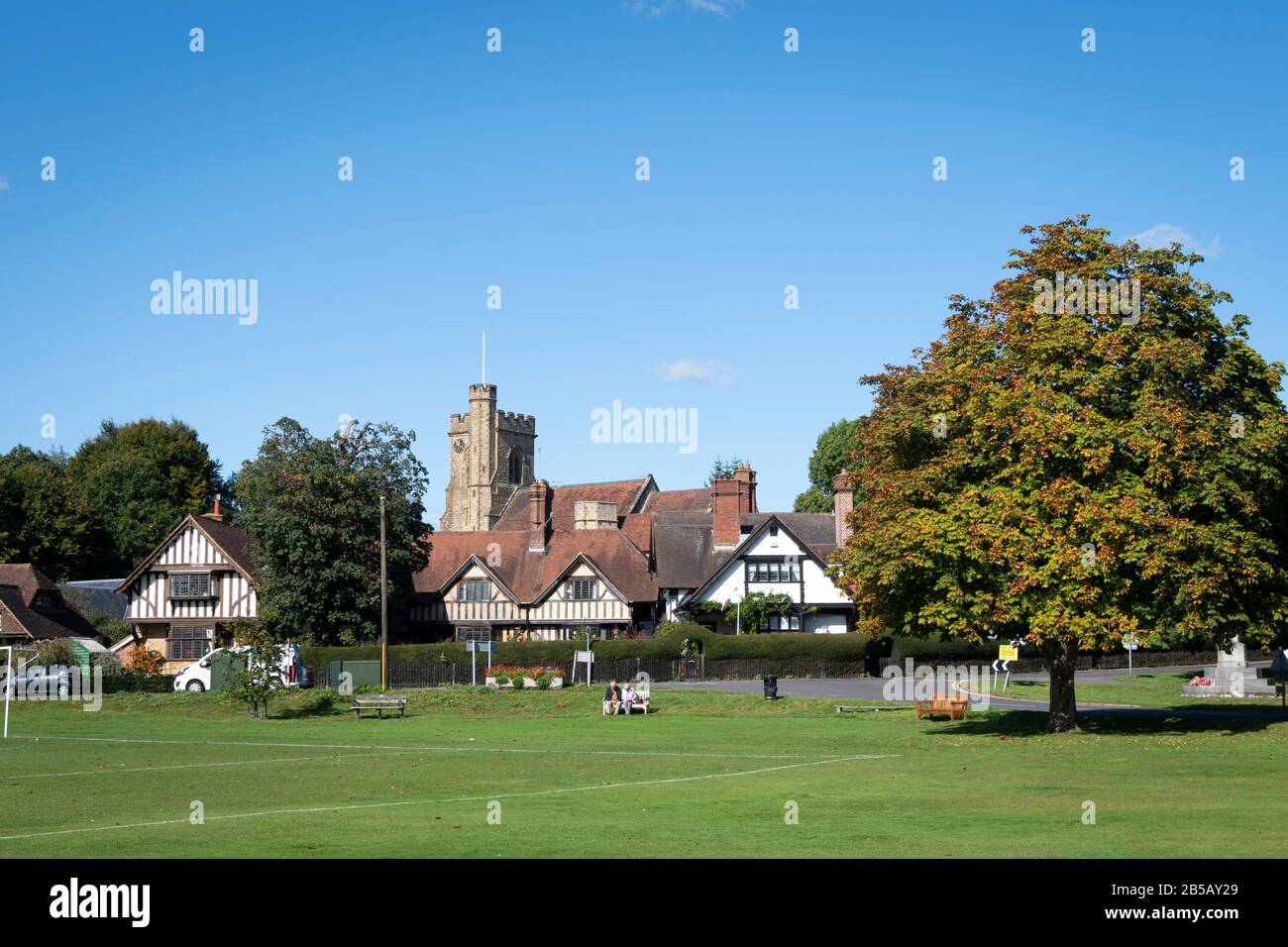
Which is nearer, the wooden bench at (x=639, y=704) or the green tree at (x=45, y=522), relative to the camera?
the wooden bench at (x=639, y=704)

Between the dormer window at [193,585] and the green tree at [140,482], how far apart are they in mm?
26684

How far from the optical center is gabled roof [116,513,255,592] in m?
70.4

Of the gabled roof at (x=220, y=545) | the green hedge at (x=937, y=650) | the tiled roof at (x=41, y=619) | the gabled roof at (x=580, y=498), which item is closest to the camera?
the green hedge at (x=937, y=650)

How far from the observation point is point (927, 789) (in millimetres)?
20312

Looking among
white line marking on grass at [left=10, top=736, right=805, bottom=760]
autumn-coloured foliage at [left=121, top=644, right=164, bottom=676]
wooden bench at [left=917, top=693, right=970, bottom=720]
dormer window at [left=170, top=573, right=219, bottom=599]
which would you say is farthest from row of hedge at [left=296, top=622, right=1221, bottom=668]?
white line marking on grass at [left=10, top=736, right=805, bottom=760]

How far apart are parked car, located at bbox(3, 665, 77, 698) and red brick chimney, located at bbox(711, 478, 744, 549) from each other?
36969 millimetres

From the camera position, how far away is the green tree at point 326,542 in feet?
201

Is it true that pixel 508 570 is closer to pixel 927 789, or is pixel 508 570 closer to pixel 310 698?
pixel 310 698

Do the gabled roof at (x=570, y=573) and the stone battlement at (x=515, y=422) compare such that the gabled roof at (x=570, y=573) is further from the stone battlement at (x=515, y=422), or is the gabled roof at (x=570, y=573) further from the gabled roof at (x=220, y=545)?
the stone battlement at (x=515, y=422)

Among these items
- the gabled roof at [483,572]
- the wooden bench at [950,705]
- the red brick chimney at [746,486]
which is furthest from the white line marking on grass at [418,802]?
the red brick chimney at [746,486]

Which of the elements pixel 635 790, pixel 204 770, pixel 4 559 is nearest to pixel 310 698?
pixel 204 770

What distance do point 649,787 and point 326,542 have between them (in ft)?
141

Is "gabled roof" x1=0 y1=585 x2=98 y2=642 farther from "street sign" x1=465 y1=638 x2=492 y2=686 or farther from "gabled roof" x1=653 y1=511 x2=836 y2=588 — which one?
"gabled roof" x1=653 y1=511 x2=836 y2=588

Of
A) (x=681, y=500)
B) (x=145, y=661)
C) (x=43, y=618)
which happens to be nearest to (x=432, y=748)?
(x=145, y=661)
